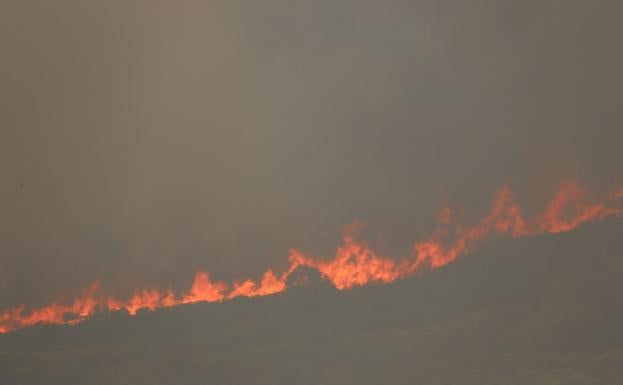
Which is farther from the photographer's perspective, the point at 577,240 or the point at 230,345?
the point at 577,240

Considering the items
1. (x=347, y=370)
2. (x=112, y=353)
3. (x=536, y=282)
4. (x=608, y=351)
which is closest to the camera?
(x=608, y=351)

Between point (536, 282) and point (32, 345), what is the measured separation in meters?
22.6

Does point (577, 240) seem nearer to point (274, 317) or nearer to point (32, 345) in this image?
point (274, 317)

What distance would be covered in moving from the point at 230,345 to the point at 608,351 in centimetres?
1487

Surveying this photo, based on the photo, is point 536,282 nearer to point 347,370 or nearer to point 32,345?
point 347,370

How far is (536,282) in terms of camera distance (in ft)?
92.6

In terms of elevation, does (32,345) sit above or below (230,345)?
above

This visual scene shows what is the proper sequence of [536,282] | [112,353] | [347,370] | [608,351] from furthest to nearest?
1. [536,282]
2. [112,353]
3. [347,370]
4. [608,351]

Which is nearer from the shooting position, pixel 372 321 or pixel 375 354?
pixel 375 354

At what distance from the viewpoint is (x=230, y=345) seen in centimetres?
2700

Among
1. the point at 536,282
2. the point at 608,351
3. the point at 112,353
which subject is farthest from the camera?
the point at 536,282

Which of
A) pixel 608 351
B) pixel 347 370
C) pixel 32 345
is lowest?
pixel 608 351

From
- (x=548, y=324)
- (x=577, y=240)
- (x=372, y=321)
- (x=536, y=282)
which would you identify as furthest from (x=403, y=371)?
(x=577, y=240)

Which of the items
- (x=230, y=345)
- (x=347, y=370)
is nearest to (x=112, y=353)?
(x=230, y=345)
